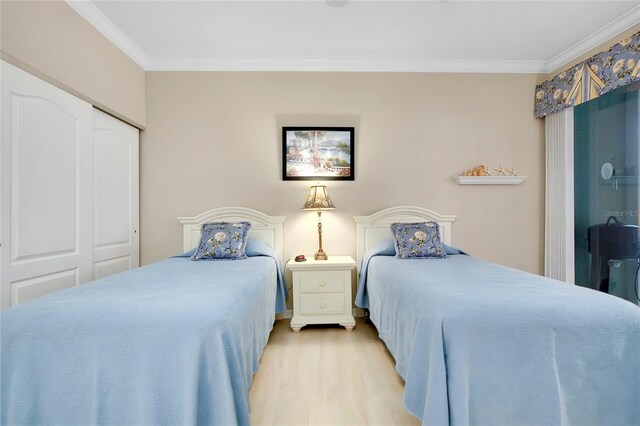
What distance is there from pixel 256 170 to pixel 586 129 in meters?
3.15

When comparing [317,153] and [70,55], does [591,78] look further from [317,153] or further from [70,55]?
[70,55]

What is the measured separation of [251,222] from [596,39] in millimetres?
3501

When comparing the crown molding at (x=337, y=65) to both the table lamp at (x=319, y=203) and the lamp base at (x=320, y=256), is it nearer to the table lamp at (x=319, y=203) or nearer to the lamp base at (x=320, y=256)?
the table lamp at (x=319, y=203)

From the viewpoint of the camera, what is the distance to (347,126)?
10.8 feet

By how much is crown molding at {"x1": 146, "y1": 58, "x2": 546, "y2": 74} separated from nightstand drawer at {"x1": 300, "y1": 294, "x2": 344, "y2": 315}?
7.42 feet

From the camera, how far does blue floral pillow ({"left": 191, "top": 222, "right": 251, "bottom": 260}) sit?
2688 millimetres

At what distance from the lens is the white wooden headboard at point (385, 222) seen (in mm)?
3230

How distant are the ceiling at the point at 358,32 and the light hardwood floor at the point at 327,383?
2567 mm

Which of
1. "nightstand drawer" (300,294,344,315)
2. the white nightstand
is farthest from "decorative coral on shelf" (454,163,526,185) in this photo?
"nightstand drawer" (300,294,344,315)

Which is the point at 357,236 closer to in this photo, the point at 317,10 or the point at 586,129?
the point at 317,10

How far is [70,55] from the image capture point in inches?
89.4

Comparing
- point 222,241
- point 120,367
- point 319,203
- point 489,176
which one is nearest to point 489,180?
point 489,176

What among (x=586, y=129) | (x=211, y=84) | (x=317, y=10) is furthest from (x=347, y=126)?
(x=586, y=129)

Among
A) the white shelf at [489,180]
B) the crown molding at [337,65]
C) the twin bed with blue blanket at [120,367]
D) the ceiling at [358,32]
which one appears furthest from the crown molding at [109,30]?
the white shelf at [489,180]
